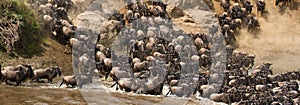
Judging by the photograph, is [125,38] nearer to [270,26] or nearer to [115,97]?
[115,97]

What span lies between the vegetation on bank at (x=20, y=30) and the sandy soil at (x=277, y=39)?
42.5 feet

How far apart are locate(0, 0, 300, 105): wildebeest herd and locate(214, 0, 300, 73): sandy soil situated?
134 cm

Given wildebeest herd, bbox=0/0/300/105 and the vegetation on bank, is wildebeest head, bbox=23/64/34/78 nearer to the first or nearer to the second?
wildebeest herd, bbox=0/0/300/105

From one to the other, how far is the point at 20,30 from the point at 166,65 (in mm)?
7380

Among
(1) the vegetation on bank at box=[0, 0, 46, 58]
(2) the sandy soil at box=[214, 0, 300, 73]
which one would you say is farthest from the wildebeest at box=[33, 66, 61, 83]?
(2) the sandy soil at box=[214, 0, 300, 73]

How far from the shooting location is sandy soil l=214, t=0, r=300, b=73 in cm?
3067

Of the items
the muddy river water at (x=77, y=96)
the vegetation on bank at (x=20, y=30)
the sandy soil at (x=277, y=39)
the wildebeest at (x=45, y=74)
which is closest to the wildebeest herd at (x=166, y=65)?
the wildebeest at (x=45, y=74)

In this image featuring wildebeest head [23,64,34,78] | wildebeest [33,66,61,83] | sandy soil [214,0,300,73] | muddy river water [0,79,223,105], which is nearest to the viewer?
muddy river water [0,79,223,105]

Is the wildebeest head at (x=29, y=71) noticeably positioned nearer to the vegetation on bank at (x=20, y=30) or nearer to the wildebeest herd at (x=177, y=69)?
the vegetation on bank at (x=20, y=30)

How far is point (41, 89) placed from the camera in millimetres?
20016

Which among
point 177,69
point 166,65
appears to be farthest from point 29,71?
point 177,69

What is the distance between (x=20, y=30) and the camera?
24297 mm

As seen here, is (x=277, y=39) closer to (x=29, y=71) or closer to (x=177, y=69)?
(x=177, y=69)

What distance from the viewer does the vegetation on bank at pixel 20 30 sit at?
23.5 m
